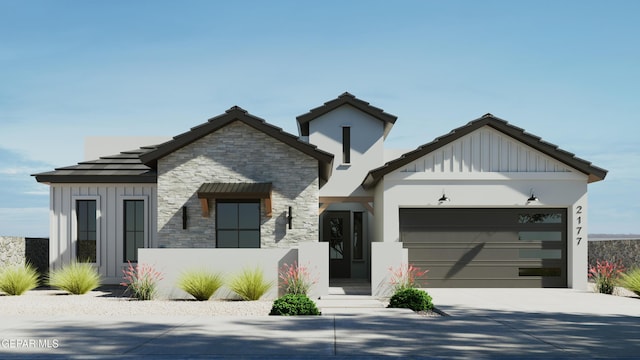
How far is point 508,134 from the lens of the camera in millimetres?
20219

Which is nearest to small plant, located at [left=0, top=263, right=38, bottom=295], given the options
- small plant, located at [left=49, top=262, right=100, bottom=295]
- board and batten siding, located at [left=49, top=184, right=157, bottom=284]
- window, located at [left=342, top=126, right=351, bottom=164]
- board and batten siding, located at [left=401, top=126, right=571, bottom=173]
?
small plant, located at [left=49, top=262, right=100, bottom=295]

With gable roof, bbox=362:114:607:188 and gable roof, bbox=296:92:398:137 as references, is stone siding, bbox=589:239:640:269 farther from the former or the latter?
gable roof, bbox=296:92:398:137

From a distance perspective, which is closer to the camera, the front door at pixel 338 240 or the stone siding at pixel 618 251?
the stone siding at pixel 618 251

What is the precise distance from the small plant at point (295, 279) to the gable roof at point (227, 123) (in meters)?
3.55

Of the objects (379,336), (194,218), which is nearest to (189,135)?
(194,218)

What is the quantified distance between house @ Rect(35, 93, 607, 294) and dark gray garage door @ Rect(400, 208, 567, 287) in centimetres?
3

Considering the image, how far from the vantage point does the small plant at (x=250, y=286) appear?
16.0 meters

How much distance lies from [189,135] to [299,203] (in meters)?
3.75

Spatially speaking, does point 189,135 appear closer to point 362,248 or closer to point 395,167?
point 395,167

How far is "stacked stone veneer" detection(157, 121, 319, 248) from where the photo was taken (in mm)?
18859

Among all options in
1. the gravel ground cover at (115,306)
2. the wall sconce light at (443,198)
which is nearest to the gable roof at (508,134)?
the wall sconce light at (443,198)

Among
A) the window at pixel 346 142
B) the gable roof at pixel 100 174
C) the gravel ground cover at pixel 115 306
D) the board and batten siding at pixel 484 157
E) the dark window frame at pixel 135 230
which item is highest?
the window at pixel 346 142

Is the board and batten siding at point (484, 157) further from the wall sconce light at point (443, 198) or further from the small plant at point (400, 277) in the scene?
the small plant at point (400, 277)

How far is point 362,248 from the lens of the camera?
2608 cm
